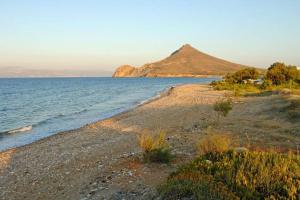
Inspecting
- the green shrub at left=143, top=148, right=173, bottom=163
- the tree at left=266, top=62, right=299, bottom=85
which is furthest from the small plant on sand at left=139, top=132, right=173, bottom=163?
the tree at left=266, top=62, right=299, bottom=85

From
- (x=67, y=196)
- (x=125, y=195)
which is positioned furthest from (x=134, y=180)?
(x=67, y=196)

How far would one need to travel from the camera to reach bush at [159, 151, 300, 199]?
19.9 feet

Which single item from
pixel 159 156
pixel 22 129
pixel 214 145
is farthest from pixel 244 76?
pixel 214 145

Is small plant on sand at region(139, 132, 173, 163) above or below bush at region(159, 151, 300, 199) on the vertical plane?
below

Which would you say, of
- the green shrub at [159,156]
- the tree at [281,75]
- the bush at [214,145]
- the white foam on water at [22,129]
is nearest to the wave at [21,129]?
the white foam on water at [22,129]

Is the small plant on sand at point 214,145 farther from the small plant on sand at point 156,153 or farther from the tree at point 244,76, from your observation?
the tree at point 244,76

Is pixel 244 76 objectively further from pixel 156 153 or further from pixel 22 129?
pixel 156 153

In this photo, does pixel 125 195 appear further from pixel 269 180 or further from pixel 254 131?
pixel 254 131

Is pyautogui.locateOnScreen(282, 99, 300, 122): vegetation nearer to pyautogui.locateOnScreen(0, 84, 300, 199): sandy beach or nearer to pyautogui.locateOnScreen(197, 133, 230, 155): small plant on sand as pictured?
pyautogui.locateOnScreen(0, 84, 300, 199): sandy beach

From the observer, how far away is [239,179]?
255 inches

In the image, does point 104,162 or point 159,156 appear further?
point 104,162

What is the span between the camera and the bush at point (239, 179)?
6051 millimetres

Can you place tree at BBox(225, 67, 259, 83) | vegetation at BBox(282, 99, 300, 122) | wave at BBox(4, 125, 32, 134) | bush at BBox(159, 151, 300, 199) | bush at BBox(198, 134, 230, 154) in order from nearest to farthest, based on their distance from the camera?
bush at BBox(159, 151, 300, 199) → bush at BBox(198, 134, 230, 154) → vegetation at BBox(282, 99, 300, 122) → wave at BBox(4, 125, 32, 134) → tree at BBox(225, 67, 259, 83)

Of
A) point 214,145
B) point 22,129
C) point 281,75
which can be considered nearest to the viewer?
point 214,145
